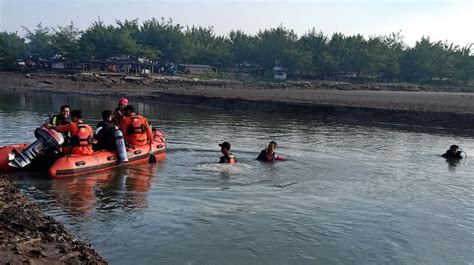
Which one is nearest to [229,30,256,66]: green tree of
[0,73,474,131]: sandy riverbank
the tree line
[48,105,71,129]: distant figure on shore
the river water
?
the tree line

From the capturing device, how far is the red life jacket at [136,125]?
13792 mm

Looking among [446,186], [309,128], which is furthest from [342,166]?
[309,128]

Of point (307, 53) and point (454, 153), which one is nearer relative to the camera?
point (454, 153)

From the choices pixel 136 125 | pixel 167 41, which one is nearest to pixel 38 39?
pixel 167 41

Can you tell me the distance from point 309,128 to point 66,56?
49836mm

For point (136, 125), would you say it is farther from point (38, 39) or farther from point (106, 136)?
point (38, 39)

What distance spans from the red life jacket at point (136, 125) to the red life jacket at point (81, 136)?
174 centimetres

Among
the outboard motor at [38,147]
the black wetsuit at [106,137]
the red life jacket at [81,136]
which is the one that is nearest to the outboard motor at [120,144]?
the black wetsuit at [106,137]

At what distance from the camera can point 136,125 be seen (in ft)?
45.5

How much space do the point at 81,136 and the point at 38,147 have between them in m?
0.99

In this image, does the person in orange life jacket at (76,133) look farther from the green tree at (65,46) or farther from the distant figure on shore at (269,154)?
the green tree at (65,46)

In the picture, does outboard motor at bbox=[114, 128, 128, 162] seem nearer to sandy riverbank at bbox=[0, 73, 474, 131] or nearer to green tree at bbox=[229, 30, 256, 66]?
sandy riverbank at bbox=[0, 73, 474, 131]

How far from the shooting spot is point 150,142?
14164mm

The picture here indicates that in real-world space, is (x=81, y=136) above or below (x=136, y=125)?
below
